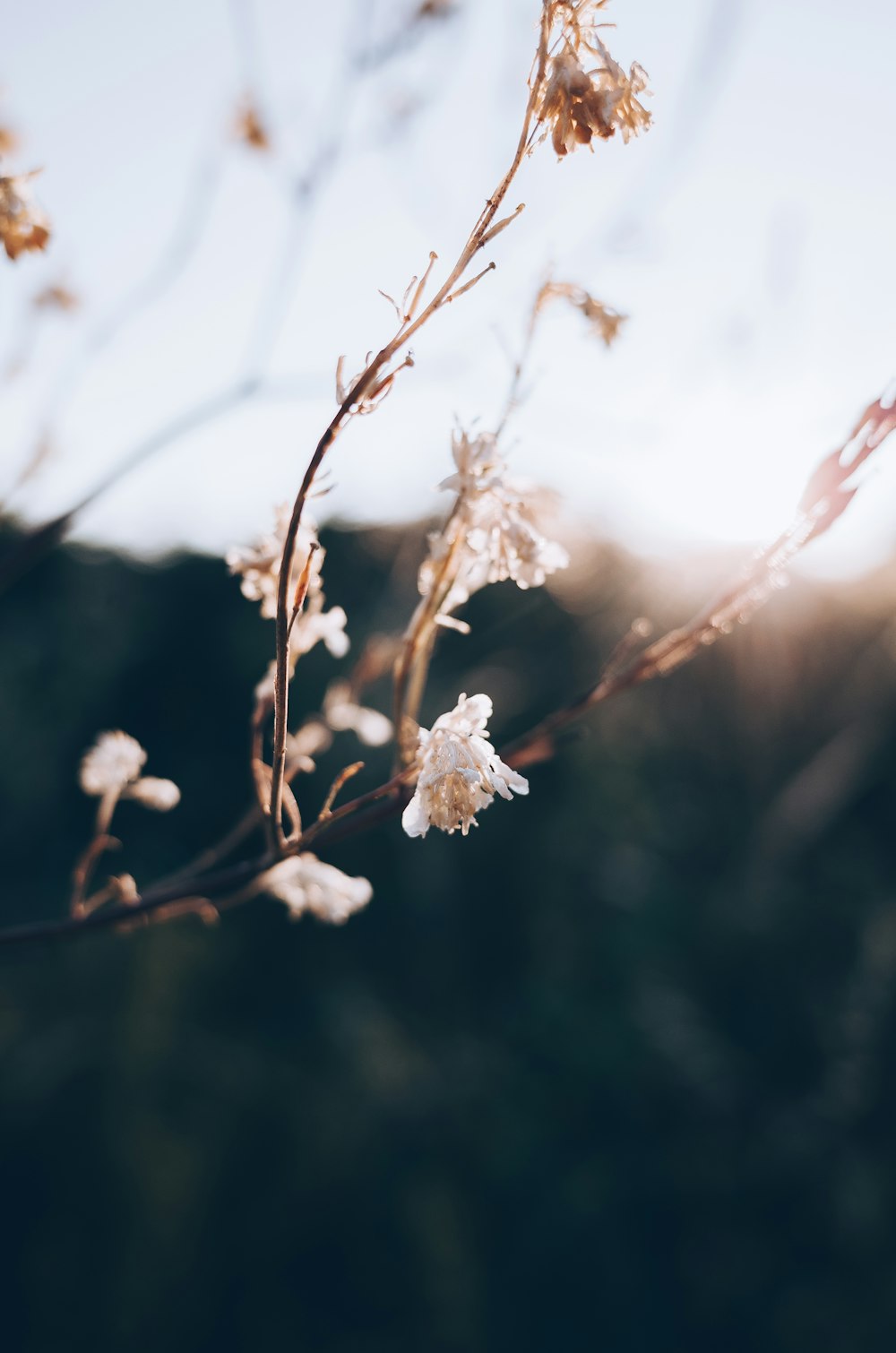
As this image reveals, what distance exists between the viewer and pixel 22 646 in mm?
4801

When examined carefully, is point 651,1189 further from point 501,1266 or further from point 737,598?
point 737,598

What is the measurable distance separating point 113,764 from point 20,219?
0.55 metres

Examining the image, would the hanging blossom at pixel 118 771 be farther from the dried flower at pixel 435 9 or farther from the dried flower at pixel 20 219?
the dried flower at pixel 435 9

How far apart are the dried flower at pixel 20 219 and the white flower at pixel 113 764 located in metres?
0.49

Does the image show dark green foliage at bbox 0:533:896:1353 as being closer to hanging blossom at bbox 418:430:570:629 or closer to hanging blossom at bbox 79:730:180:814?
hanging blossom at bbox 79:730:180:814

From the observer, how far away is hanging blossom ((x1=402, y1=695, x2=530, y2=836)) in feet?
1.82

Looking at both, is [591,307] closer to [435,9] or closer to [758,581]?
[758,581]

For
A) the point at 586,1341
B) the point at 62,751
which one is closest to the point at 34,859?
the point at 62,751

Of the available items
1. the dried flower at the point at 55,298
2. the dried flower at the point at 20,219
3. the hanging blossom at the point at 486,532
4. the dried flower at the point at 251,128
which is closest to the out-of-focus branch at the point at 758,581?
the hanging blossom at the point at 486,532

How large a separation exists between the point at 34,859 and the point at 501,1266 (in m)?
3.00

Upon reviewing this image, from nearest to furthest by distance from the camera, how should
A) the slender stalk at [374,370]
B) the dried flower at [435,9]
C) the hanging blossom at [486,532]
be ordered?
the slender stalk at [374,370]
the hanging blossom at [486,532]
the dried flower at [435,9]

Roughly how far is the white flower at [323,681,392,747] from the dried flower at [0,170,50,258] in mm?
513

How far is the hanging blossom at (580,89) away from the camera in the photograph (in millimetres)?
522

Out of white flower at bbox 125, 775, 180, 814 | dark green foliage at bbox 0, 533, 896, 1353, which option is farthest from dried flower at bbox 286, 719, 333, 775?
dark green foliage at bbox 0, 533, 896, 1353
